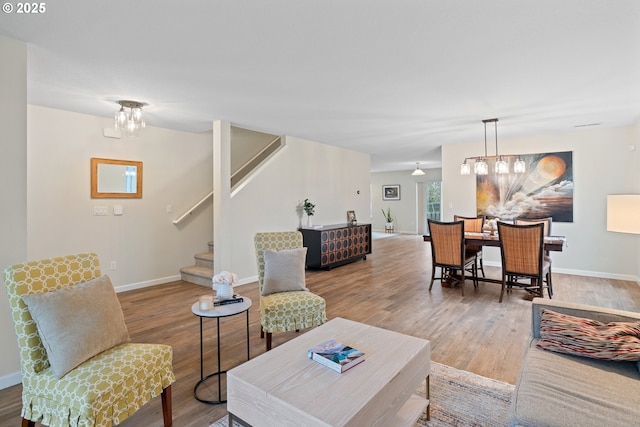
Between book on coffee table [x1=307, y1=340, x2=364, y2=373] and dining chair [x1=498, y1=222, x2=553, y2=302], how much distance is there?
312cm

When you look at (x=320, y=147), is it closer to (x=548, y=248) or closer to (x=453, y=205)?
(x=453, y=205)

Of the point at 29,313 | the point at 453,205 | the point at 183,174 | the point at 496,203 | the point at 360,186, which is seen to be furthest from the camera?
the point at 360,186

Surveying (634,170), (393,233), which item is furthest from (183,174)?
(393,233)

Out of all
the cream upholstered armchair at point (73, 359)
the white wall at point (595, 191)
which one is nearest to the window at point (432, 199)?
the white wall at point (595, 191)

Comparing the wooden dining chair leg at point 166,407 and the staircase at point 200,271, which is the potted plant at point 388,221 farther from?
the wooden dining chair leg at point 166,407

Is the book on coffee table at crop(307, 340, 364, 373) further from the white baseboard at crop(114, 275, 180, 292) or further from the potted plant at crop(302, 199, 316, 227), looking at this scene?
the potted plant at crop(302, 199, 316, 227)

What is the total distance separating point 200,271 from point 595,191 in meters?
6.52

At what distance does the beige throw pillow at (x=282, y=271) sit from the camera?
9.73ft

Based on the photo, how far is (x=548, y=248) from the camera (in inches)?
158

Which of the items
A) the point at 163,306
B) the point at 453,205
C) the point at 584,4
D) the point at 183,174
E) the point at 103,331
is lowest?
the point at 163,306

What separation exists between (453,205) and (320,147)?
9.65 ft

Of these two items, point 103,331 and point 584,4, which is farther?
point 584,4

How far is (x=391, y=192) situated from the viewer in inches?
496

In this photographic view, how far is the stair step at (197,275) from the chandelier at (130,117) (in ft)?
7.30
